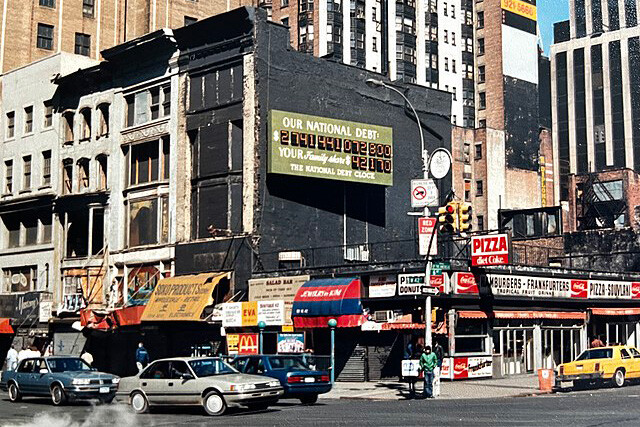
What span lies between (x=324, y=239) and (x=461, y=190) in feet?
181

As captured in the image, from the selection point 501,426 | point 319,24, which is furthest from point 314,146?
point 319,24

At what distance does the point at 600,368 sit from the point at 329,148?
674 inches

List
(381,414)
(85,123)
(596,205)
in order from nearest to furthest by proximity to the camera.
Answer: (381,414), (85,123), (596,205)

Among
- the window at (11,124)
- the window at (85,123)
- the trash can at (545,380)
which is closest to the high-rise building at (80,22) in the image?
the window at (11,124)

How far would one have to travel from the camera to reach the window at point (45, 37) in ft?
207

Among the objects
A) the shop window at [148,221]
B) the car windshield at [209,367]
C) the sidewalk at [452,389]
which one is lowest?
the sidewalk at [452,389]

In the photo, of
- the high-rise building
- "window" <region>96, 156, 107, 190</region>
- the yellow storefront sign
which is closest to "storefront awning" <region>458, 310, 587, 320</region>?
"window" <region>96, 156, 107, 190</region>

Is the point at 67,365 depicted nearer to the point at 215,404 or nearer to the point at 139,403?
the point at 139,403

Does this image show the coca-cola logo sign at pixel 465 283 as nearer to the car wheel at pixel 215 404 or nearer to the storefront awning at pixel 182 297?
the storefront awning at pixel 182 297

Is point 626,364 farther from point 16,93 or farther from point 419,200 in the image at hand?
point 16,93

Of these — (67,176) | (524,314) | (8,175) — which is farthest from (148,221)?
(524,314)

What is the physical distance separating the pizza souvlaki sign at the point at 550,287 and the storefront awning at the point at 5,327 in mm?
28396

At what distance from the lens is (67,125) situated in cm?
5406

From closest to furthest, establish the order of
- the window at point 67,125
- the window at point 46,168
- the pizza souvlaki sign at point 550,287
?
1. the pizza souvlaki sign at point 550,287
2. the window at point 67,125
3. the window at point 46,168
